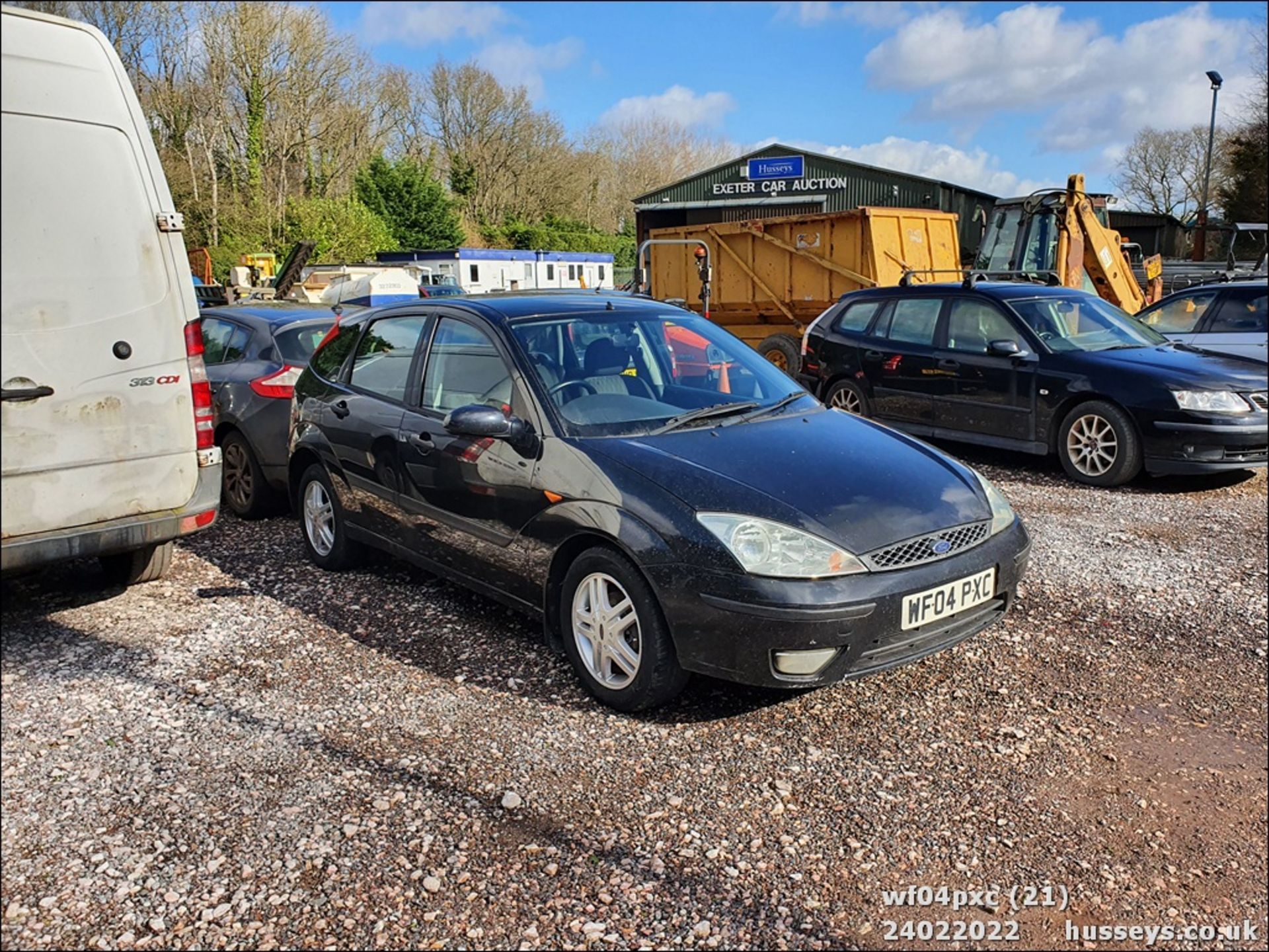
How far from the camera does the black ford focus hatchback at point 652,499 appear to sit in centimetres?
309

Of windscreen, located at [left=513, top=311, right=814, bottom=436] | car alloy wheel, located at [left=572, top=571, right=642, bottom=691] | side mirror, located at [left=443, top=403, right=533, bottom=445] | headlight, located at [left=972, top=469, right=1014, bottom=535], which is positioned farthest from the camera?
windscreen, located at [left=513, top=311, right=814, bottom=436]

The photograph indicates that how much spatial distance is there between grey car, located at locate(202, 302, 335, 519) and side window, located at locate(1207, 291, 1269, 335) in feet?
16.4

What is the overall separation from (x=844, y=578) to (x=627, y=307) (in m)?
1.96

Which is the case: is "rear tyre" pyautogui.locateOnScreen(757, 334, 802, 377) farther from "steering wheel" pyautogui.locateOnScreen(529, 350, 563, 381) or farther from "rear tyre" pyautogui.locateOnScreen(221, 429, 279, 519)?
"steering wheel" pyautogui.locateOnScreen(529, 350, 563, 381)

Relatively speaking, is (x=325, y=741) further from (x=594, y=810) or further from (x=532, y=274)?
(x=532, y=274)

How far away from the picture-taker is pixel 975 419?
297 inches

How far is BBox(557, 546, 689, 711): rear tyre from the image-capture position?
3.26 meters

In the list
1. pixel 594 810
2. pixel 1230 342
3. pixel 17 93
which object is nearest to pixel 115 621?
pixel 17 93

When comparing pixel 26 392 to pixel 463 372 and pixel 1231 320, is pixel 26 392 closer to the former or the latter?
pixel 1231 320

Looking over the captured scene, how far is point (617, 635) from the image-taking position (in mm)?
3420

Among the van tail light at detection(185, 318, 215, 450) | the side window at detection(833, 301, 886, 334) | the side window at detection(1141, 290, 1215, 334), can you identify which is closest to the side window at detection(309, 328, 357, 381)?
the van tail light at detection(185, 318, 215, 450)

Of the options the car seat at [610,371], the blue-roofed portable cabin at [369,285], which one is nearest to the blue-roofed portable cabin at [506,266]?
the blue-roofed portable cabin at [369,285]

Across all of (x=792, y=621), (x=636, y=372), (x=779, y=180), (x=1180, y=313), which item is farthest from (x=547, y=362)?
(x=779, y=180)

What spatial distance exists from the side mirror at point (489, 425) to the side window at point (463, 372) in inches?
5.0
